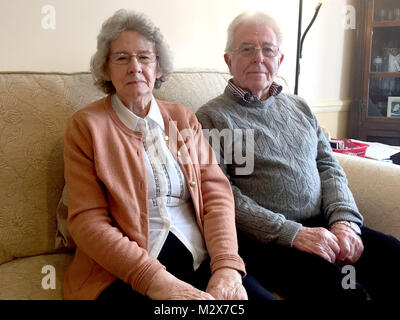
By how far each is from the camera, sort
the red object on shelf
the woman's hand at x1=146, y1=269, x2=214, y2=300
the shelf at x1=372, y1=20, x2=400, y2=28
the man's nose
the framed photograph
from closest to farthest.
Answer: the woman's hand at x1=146, y1=269, x2=214, y2=300
the man's nose
the red object on shelf
the shelf at x1=372, y1=20, x2=400, y2=28
the framed photograph

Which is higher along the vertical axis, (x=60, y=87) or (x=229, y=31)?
(x=229, y=31)

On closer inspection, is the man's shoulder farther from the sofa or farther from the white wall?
the white wall

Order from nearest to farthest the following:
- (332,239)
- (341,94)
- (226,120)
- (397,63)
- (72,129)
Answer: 1. (72,129)
2. (332,239)
3. (226,120)
4. (397,63)
5. (341,94)

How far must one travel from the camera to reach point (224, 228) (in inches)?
44.7

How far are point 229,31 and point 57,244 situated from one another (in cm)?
93

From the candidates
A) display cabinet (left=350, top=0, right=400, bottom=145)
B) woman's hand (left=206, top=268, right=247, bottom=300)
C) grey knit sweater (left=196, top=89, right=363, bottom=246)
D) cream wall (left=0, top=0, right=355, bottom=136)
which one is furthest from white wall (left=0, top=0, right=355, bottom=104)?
woman's hand (left=206, top=268, right=247, bottom=300)

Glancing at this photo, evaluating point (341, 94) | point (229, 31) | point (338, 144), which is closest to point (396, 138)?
point (341, 94)

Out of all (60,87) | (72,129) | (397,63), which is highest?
(397,63)

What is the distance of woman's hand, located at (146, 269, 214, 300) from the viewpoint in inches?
36.6

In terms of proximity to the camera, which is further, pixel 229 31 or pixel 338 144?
pixel 338 144

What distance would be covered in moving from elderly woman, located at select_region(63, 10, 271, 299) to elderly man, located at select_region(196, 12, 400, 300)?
4.6 inches

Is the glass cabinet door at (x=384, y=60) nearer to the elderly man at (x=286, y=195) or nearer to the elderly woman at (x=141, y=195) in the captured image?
the elderly man at (x=286, y=195)

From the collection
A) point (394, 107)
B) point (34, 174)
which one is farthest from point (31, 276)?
point (394, 107)
